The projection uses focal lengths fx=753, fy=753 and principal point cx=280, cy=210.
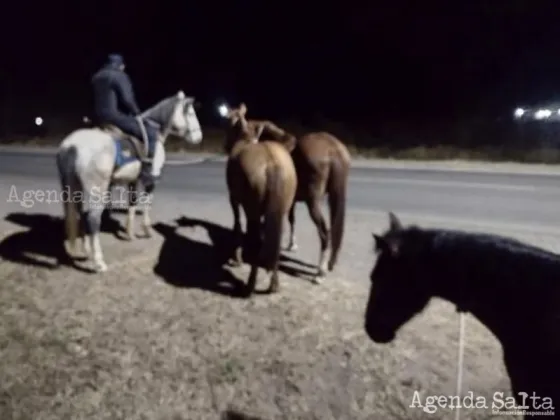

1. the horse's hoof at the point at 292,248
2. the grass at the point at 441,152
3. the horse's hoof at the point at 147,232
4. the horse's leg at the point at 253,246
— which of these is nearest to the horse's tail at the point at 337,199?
the horse's leg at the point at 253,246

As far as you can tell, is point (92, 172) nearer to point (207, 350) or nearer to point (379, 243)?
point (207, 350)

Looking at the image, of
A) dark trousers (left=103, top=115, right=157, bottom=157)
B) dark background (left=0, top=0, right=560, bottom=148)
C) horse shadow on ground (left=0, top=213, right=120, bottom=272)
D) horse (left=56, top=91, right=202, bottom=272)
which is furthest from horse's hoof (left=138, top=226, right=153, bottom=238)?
dark background (left=0, top=0, right=560, bottom=148)

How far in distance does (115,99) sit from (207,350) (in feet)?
13.5

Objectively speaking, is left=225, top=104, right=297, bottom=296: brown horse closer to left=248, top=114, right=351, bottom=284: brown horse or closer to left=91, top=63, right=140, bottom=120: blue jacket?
left=248, top=114, right=351, bottom=284: brown horse

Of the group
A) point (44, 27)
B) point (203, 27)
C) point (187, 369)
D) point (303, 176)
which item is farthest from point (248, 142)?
point (44, 27)

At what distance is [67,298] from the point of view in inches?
340

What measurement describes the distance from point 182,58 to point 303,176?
31.9 m

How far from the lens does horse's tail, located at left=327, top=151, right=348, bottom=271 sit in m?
9.43

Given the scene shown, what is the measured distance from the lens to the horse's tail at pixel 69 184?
9188 mm

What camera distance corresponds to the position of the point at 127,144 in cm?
1001

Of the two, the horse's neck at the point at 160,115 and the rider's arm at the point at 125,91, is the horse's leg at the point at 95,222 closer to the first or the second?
the rider's arm at the point at 125,91

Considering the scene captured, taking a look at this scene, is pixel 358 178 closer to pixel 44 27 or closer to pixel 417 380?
pixel 417 380

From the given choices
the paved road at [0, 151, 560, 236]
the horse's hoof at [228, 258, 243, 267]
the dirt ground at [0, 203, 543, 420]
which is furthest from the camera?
the paved road at [0, 151, 560, 236]

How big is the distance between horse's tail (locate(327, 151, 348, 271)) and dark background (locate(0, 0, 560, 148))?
20.9 m
